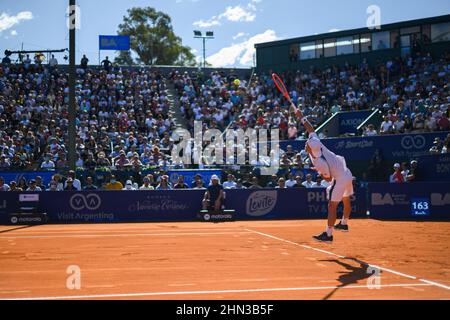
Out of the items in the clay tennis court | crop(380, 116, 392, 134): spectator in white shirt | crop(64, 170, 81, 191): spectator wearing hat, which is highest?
crop(380, 116, 392, 134): spectator in white shirt

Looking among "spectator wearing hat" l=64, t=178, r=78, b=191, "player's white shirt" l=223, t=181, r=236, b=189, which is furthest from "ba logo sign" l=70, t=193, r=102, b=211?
"player's white shirt" l=223, t=181, r=236, b=189

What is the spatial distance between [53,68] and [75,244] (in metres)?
24.6

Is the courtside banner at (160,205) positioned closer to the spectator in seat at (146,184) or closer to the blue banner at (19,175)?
the spectator in seat at (146,184)

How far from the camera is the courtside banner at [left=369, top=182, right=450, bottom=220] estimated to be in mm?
21516

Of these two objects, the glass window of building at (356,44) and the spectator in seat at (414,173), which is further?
the glass window of building at (356,44)

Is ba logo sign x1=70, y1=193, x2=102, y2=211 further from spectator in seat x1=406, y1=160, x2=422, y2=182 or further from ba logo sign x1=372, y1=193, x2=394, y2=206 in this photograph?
spectator in seat x1=406, y1=160, x2=422, y2=182

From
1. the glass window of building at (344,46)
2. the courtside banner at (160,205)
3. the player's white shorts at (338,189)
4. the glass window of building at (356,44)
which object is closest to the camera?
the player's white shorts at (338,189)

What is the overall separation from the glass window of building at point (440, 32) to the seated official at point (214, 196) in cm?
2181

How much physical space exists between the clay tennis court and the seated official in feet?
12.6

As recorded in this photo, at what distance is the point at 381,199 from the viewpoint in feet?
72.8

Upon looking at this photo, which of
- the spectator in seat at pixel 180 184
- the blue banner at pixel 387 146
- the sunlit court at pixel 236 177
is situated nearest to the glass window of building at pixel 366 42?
the sunlit court at pixel 236 177

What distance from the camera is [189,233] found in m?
16.8

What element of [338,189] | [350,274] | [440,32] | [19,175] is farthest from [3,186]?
[440,32]

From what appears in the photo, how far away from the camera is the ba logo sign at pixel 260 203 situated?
22.5 meters
